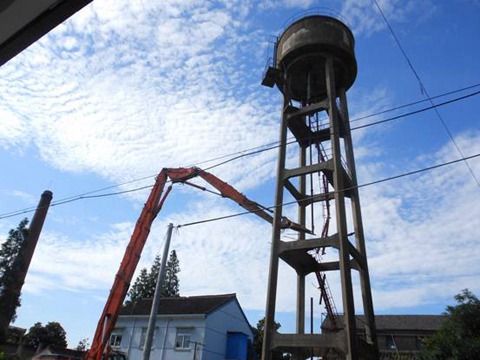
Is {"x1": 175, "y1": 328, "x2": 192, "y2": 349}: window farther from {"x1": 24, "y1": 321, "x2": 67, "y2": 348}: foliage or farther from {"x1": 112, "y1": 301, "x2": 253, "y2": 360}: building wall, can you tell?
{"x1": 24, "y1": 321, "x2": 67, "y2": 348}: foliage

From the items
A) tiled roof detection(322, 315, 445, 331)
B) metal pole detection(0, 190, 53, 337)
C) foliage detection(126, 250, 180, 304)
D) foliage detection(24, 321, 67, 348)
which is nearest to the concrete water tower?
metal pole detection(0, 190, 53, 337)

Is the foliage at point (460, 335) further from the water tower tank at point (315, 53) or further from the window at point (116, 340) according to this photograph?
the window at point (116, 340)

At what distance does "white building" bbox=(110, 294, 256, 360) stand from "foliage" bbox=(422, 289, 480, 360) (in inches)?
529

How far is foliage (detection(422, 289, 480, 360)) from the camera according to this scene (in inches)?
810

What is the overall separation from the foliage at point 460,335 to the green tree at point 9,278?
1019 inches

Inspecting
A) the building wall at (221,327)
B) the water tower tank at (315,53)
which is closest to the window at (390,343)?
the building wall at (221,327)

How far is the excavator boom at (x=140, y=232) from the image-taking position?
571 inches

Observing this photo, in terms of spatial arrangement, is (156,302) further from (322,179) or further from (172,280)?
(172,280)

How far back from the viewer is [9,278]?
26.9m

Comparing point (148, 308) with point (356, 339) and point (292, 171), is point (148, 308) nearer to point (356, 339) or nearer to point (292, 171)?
point (292, 171)

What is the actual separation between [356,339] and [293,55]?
42.1ft

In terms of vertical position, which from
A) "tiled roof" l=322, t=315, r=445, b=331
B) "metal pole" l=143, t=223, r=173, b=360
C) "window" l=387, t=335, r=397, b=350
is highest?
"tiled roof" l=322, t=315, r=445, b=331

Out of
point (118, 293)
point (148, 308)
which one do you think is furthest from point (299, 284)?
point (148, 308)

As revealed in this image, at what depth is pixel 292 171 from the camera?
1677cm
